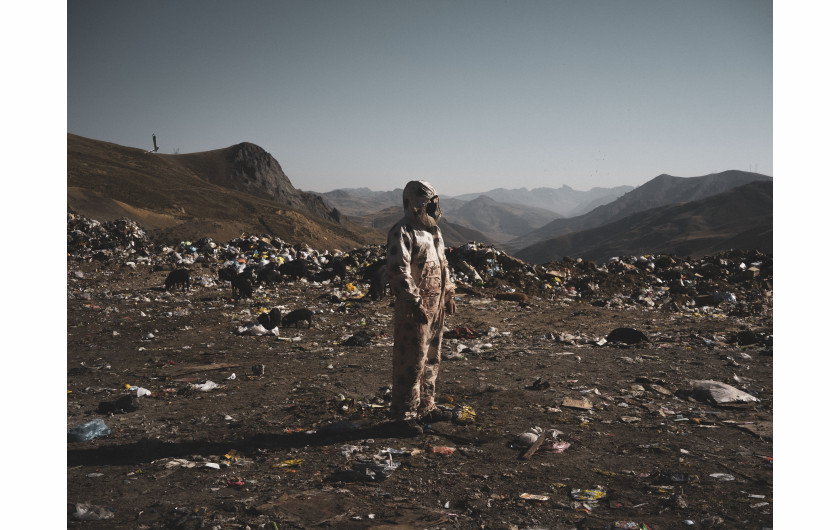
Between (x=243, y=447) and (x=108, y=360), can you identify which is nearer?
(x=243, y=447)

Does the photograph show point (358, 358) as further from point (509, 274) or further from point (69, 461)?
point (509, 274)

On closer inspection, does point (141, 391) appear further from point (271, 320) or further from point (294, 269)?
point (294, 269)

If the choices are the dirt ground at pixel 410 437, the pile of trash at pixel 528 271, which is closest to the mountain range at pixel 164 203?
the pile of trash at pixel 528 271

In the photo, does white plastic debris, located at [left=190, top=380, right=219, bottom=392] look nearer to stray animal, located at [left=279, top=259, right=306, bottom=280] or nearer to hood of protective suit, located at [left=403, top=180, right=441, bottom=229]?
hood of protective suit, located at [left=403, top=180, right=441, bottom=229]

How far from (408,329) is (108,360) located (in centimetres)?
464

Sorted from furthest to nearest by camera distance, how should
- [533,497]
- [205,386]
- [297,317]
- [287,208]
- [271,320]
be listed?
[287,208] → [297,317] → [271,320] → [205,386] → [533,497]

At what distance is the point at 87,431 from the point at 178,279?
7.66 m

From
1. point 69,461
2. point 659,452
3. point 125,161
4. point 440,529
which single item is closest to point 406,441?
point 440,529

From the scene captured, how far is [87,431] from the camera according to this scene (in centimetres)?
348

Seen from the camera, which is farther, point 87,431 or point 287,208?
point 287,208

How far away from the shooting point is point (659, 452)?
3.22 meters

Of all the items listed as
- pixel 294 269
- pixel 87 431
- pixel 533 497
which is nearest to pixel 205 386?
pixel 87 431

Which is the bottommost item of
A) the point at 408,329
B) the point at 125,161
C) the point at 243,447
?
the point at 243,447

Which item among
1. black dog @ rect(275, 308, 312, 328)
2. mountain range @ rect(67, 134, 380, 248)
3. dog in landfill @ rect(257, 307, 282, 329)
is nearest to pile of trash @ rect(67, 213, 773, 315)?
black dog @ rect(275, 308, 312, 328)
